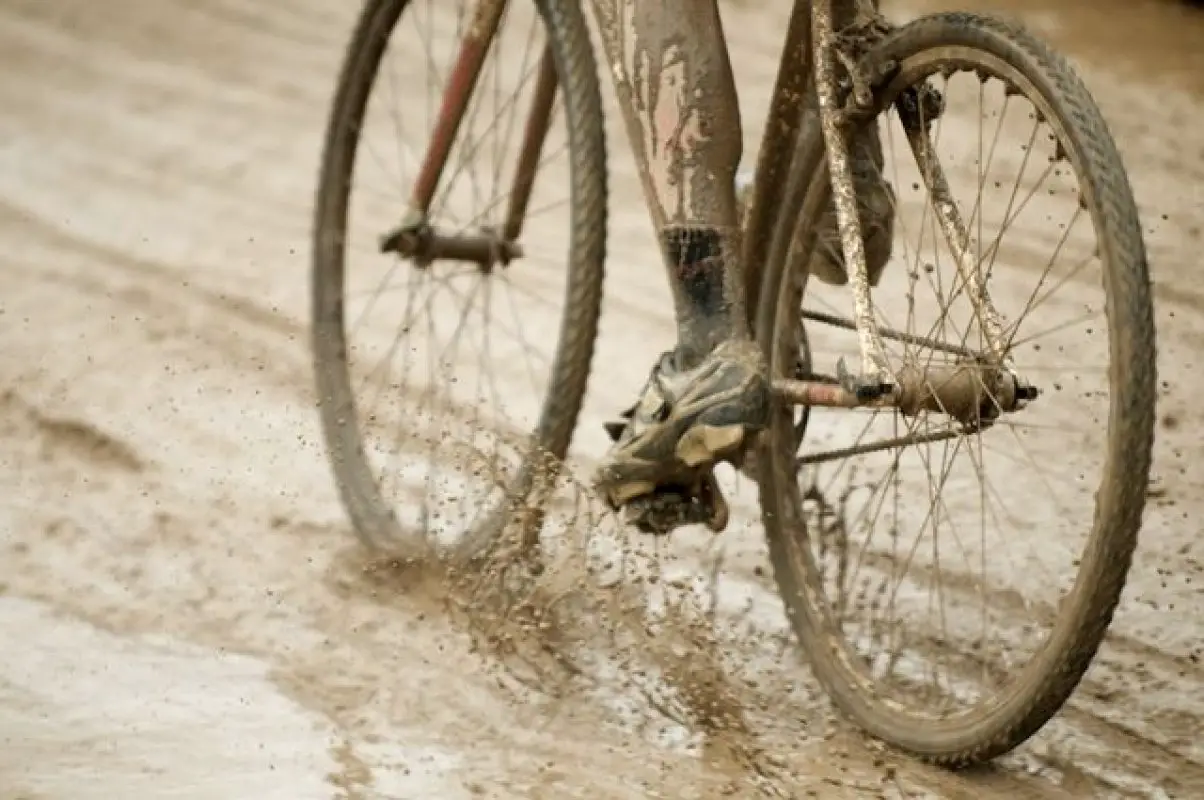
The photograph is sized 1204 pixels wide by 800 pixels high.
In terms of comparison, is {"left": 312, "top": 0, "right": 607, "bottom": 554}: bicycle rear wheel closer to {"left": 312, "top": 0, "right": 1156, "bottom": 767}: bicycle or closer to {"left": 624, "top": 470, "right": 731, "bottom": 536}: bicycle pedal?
{"left": 312, "top": 0, "right": 1156, "bottom": 767}: bicycle

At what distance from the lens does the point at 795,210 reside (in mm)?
2369

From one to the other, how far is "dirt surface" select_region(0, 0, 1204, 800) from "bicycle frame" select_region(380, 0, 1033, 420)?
1.75 ft

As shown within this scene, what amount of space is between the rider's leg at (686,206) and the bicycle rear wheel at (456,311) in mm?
294

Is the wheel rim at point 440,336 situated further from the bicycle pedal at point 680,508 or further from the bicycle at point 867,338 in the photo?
the bicycle pedal at point 680,508

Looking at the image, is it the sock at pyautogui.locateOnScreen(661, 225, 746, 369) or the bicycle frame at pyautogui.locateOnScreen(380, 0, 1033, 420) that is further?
the sock at pyautogui.locateOnScreen(661, 225, 746, 369)

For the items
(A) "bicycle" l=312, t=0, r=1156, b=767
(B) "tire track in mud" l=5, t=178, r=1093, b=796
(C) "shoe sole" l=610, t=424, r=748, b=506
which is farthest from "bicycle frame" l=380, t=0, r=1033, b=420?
(B) "tire track in mud" l=5, t=178, r=1093, b=796

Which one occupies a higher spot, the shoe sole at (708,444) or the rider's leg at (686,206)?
the rider's leg at (686,206)

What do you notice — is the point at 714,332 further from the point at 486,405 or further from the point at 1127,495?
the point at 486,405

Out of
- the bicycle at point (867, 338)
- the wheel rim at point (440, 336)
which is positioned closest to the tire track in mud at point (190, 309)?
the wheel rim at point (440, 336)

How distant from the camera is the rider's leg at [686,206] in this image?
2.21m

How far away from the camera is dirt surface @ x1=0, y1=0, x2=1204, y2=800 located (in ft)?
7.45

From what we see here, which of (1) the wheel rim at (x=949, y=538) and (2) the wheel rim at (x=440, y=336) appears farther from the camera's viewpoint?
(2) the wheel rim at (x=440, y=336)

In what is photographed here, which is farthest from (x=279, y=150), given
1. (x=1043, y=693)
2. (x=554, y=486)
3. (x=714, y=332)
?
(x=1043, y=693)

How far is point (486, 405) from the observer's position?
12.0 feet
